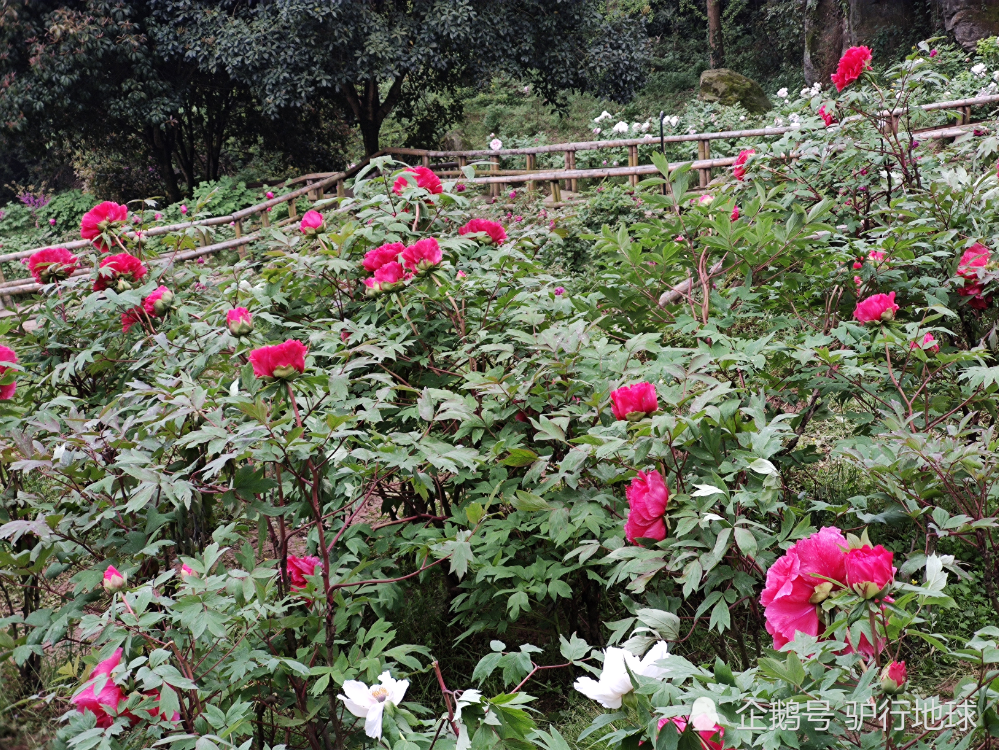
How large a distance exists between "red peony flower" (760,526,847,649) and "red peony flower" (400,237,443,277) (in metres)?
1.29

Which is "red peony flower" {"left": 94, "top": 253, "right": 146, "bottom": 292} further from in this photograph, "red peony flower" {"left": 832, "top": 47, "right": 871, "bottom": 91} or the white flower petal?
"red peony flower" {"left": 832, "top": 47, "right": 871, "bottom": 91}

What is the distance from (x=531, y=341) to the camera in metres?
2.08

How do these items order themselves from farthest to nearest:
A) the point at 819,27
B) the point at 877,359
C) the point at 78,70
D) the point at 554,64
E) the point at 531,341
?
the point at 819,27 → the point at 554,64 → the point at 78,70 → the point at 877,359 → the point at 531,341

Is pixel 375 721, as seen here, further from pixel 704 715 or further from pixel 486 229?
pixel 486 229

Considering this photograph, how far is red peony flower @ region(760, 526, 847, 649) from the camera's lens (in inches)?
42.8

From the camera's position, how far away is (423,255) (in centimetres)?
216

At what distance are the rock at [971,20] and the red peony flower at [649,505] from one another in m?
14.6

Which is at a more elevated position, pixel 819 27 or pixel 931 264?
pixel 819 27

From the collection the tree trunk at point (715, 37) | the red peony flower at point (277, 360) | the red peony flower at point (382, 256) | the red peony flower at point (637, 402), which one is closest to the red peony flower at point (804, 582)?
the red peony flower at point (637, 402)

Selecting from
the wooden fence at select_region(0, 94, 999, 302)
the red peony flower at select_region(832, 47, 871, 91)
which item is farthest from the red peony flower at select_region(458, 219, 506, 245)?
the wooden fence at select_region(0, 94, 999, 302)

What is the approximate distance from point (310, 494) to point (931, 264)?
207cm

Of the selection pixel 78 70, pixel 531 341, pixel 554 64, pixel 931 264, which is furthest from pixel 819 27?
pixel 531 341

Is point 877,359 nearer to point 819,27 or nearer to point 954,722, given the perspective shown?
point 954,722

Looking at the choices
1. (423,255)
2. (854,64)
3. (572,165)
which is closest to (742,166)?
(854,64)
